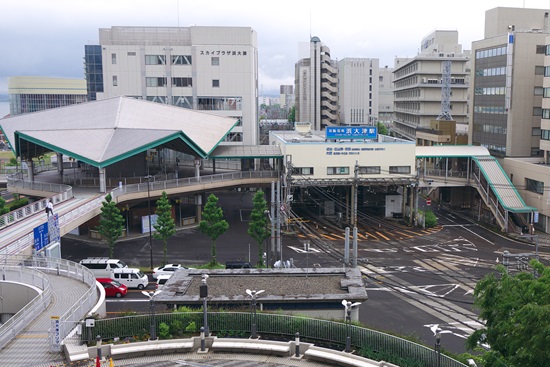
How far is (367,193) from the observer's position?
59219 millimetres

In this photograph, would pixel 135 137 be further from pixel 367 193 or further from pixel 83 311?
pixel 83 311

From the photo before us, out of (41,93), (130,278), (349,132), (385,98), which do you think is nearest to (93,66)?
(349,132)

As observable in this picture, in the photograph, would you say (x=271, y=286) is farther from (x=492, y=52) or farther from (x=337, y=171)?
(x=492, y=52)

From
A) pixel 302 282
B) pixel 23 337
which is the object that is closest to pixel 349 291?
pixel 302 282

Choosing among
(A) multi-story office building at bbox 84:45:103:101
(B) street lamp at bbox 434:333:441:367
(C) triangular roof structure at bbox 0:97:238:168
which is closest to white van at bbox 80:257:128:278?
(C) triangular roof structure at bbox 0:97:238:168

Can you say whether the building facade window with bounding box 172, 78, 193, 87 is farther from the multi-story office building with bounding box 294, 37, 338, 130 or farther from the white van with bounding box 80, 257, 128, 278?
the multi-story office building with bounding box 294, 37, 338, 130

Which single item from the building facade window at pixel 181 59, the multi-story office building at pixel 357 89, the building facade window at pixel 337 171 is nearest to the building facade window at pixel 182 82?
the building facade window at pixel 181 59

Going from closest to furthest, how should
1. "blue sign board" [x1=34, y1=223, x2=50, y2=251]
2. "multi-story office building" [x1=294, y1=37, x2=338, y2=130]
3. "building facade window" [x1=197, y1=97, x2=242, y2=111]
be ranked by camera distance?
"blue sign board" [x1=34, y1=223, x2=50, y2=251], "building facade window" [x1=197, y1=97, x2=242, y2=111], "multi-story office building" [x1=294, y1=37, x2=338, y2=130]

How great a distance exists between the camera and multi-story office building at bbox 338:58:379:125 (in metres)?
131

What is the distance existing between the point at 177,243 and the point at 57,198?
10030mm

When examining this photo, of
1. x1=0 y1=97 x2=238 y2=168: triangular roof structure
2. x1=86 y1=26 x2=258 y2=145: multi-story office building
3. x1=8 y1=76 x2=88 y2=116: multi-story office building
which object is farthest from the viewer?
x1=8 y1=76 x2=88 y2=116: multi-story office building

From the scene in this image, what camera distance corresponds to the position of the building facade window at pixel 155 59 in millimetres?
74500

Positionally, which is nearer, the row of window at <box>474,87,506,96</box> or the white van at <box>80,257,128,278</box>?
the white van at <box>80,257,128,278</box>

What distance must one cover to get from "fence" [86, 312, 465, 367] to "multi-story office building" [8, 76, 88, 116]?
535 ft
